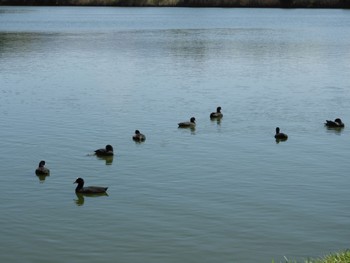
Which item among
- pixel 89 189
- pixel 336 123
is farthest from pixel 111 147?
pixel 336 123

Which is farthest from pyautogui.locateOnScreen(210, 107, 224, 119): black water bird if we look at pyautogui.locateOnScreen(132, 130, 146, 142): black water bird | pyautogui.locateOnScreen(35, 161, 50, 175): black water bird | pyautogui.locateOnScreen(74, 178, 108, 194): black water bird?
pyautogui.locateOnScreen(74, 178, 108, 194): black water bird

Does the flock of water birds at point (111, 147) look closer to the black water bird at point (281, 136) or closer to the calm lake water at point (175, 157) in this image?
the black water bird at point (281, 136)

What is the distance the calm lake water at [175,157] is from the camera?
53.1 feet

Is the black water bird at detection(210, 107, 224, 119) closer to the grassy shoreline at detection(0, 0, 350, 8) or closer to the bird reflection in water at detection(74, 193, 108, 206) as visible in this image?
the bird reflection in water at detection(74, 193, 108, 206)

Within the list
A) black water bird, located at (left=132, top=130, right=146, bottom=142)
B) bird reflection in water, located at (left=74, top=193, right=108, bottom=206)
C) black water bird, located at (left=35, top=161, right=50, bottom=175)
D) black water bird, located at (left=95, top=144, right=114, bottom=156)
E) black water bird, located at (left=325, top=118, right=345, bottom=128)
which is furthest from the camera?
black water bird, located at (left=325, top=118, right=345, bottom=128)

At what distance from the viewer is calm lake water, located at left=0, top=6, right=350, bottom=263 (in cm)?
1619

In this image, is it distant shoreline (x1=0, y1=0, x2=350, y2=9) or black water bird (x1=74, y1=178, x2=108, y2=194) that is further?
distant shoreline (x1=0, y1=0, x2=350, y2=9)

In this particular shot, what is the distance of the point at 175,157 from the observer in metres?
23.7

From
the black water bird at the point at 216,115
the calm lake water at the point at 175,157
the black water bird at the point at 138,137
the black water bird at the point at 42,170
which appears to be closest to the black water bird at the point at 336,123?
the calm lake water at the point at 175,157

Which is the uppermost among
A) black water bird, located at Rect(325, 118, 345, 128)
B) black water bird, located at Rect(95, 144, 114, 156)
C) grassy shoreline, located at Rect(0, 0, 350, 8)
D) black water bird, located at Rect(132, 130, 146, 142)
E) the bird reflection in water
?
grassy shoreline, located at Rect(0, 0, 350, 8)

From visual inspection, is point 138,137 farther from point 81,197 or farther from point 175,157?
point 81,197

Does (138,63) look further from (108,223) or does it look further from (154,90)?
(108,223)

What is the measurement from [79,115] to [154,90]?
708 cm

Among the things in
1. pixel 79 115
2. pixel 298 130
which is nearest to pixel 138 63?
pixel 79 115
